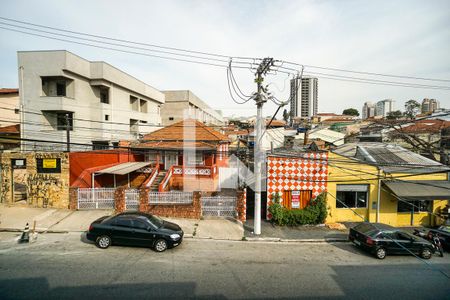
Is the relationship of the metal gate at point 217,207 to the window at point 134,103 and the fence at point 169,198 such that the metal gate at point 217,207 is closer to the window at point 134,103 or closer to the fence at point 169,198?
the fence at point 169,198

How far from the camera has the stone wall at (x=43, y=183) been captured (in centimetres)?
1386

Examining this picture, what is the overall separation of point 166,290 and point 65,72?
73.7 feet

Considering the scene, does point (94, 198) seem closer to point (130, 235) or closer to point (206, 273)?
point (130, 235)

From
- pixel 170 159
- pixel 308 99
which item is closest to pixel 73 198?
pixel 170 159

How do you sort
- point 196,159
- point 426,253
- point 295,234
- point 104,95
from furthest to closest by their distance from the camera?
point 104,95 < point 196,159 < point 295,234 < point 426,253

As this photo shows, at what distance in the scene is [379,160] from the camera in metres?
15.9

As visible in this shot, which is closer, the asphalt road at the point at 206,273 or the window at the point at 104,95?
the asphalt road at the point at 206,273

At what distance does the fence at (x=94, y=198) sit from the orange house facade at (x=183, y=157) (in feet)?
9.03

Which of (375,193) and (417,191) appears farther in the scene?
(375,193)

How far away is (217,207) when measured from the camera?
14070 mm

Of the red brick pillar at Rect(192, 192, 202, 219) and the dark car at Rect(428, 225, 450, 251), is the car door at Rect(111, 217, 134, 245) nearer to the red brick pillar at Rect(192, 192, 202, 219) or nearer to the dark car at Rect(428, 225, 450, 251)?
the red brick pillar at Rect(192, 192, 202, 219)

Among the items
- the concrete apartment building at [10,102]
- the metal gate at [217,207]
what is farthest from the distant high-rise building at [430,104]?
the concrete apartment building at [10,102]

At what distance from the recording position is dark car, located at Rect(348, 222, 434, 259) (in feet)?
34.0

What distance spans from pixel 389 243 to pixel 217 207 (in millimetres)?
8791
